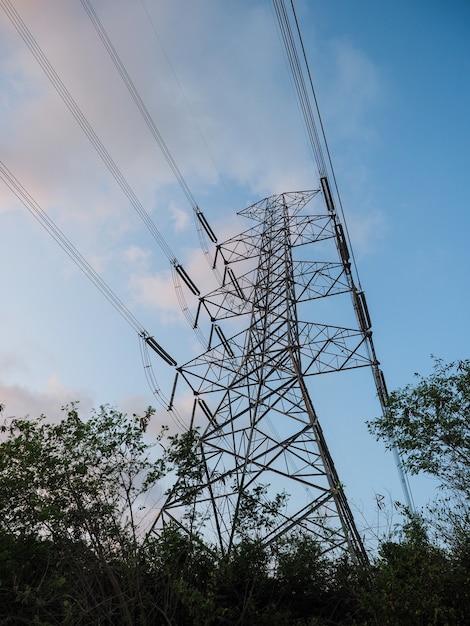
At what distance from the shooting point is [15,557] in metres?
11.3

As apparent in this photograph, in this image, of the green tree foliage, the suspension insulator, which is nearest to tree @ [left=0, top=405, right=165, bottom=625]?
the green tree foliage

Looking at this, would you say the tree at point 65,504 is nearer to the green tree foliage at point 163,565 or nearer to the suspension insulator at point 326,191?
the green tree foliage at point 163,565

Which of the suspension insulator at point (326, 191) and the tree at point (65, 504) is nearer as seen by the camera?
the tree at point (65, 504)

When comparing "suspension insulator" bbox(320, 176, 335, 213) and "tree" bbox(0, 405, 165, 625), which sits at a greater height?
"suspension insulator" bbox(320, 176, 335, 213)

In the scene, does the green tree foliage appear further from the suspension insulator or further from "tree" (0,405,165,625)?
the suspension insulator

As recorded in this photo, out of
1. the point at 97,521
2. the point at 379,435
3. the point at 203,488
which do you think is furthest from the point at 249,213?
the point at 97,521

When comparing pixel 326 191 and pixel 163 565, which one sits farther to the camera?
pixel 326 191

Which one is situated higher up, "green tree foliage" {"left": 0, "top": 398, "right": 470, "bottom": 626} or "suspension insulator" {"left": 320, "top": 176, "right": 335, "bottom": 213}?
"suspension insulator" {"left": 320, "top": 176, "right": 335, "bottom": 213}

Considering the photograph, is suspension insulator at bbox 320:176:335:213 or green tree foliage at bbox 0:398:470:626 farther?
suspension insulator at bbox 320:176:335:213

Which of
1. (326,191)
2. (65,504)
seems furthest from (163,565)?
(326,191)

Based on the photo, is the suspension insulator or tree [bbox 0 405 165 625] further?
the suspension insulator

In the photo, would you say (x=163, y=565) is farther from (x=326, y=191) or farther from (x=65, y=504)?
(x=326, y=191)

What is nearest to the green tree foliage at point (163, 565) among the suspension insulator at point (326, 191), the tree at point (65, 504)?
the tree at point (65, 504)

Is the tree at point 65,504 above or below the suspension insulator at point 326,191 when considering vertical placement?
below
